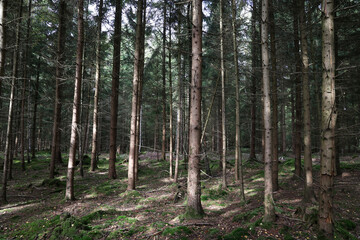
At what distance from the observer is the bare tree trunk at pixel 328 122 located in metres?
4.02

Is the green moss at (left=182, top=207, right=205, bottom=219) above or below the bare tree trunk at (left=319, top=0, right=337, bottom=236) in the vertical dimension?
below

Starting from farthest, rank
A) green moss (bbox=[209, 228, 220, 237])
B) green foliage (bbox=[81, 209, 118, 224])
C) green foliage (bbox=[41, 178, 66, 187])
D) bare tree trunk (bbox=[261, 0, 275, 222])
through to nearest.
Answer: green foliage (bbox=[41, 178, 66, 187]) < green foliage (bbox=[81, 209, 118, 224]) < bare tree trunk (bbox=[261, 0, 275, 222]) < green moss (bbox=[209, 228, 220, 237])

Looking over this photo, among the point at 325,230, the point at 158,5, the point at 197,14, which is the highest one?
the point at 158,5

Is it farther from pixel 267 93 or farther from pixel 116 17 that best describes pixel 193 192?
pixel 116 17

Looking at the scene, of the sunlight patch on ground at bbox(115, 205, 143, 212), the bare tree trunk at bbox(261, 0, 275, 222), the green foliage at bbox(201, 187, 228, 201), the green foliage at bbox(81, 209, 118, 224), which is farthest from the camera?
the green foliage at bbox(201, 187, 228, 201)

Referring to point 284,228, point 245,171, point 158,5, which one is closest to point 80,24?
point 158,5

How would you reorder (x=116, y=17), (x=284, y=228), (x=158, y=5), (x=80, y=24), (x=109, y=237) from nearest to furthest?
(x=284, y=228) → (x=109, y=237) → (x=80, y=24) → (x=158, y=5) → (x=116, y=17)

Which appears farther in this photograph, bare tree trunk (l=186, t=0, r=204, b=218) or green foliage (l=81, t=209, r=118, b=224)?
green foliage (l=81, t=209, r=118, b=224)

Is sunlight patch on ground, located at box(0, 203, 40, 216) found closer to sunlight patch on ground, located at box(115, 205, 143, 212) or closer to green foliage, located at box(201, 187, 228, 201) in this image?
sunlight patch on ground, located at box(115, 205, 143, 212)

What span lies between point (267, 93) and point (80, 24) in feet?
28.5

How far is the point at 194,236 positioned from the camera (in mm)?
4895

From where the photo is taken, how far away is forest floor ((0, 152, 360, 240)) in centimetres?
498

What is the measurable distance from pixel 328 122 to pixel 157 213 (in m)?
5.97

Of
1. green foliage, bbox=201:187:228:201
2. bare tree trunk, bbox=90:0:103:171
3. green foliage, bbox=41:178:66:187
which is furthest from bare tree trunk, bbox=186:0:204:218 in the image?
green foliage, bbox=41:178:66:187
